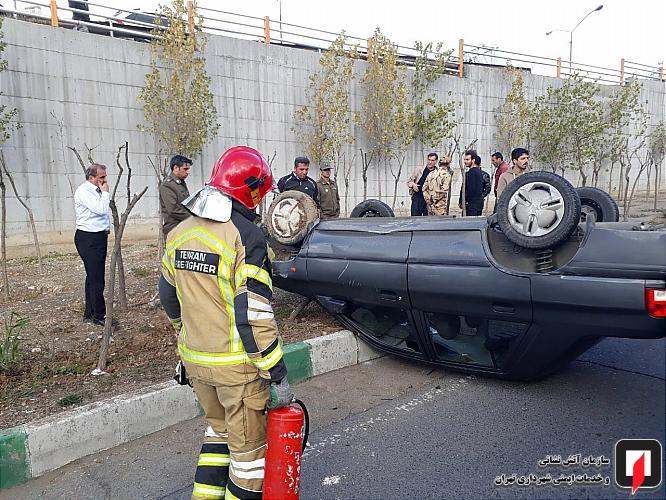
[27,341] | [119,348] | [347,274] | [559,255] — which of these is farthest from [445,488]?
[27,341]

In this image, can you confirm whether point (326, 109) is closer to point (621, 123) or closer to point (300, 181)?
point (300, 181)

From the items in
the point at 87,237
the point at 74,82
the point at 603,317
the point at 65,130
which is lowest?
the point at 603,317

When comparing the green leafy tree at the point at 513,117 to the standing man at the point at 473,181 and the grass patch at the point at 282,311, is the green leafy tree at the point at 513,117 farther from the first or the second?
the grass patch at the point at 282,311

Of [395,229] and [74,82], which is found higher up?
[74,82]

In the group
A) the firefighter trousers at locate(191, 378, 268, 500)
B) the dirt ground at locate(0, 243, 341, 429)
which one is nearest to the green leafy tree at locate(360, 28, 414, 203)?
the dirt ground at locate(0, 243, 341, 429)

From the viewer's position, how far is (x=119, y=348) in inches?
178

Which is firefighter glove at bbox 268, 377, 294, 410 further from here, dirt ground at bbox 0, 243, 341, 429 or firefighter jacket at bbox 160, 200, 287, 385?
dirt ground at bbox 0, 243, 341, 429

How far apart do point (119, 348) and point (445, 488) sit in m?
2.99

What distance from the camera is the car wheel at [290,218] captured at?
4.76 meters

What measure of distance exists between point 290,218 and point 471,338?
6.19ft

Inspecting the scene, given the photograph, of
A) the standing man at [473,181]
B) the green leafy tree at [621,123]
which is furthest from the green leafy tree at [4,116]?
the green leafy tree at [621,123]

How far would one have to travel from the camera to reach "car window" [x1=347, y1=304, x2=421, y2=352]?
4.47 m

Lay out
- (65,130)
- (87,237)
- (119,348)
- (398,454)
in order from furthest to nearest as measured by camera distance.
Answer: (65,130) → (87,237) → (119,348) → (398,454)

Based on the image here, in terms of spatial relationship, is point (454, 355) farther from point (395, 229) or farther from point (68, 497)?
point (68, 497)
